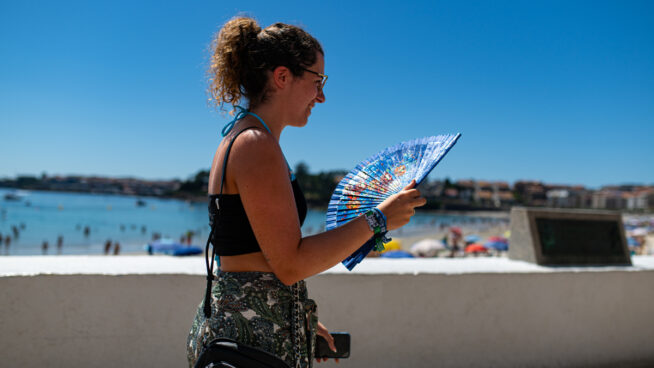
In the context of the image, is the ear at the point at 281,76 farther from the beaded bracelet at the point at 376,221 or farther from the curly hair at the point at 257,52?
the beaded bracelet at the point at 376,221

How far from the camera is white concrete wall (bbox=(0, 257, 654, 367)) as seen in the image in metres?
2.23

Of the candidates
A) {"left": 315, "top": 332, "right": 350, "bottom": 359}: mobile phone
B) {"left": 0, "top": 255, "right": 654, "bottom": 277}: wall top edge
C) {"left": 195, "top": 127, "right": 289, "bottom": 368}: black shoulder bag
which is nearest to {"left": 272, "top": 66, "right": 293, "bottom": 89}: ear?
{"left": 195, "top": 127, "right": 289, "bottom": 368}: black shoulder bag

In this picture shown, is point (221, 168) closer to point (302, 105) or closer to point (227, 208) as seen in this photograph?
point (227, 208)

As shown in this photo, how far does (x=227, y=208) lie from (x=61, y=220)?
78.9 m

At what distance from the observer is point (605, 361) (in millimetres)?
3193

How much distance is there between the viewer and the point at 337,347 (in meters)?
1.45

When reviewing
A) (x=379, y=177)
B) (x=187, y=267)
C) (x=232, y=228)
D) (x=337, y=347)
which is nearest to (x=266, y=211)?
(x=232, y=228)

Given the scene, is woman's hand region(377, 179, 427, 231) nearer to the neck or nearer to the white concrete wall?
the neck

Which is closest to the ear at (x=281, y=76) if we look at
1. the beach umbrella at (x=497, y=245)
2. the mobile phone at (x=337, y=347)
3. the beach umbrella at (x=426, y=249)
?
the mobile phone at (x=337, y=347)

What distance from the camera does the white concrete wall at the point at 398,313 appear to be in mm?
2232

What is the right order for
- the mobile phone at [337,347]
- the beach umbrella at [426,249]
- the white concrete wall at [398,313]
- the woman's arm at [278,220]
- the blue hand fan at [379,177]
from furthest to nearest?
1. the beach umbrella at [426,249]
2. the white concrete wall at [398,313]
3. the mobile phone at [337,347]
4. the blue hand fan at [379,177]
5. the woman's arm at [278,220]

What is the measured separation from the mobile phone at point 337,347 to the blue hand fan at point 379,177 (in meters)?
0.29

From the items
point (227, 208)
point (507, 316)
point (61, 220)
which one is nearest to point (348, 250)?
point (227, 208)

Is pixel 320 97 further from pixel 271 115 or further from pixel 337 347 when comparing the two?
pixel 337 347
